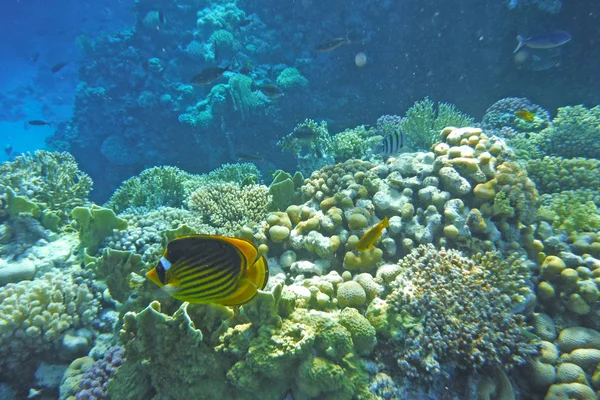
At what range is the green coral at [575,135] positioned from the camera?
264 inches

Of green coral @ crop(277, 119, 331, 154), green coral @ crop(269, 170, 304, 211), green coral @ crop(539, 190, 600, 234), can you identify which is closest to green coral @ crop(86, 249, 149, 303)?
green coral @ crop(269, 170, 304, 211)

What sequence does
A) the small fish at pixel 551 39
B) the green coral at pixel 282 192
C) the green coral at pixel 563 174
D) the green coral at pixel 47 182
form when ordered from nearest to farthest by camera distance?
the green coral at pixel 282 192, the green coral at pixel 47 182, the green coral at pixel 563 174, the small fish at pixel 551 39

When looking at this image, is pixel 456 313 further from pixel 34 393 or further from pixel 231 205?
pixel 34 393

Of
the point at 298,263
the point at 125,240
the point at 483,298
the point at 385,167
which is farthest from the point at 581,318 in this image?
the point at 125,240

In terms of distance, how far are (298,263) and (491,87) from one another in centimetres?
1181

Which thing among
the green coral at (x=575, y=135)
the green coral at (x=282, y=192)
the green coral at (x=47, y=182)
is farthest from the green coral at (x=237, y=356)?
the green coral at (x=575, y=135)

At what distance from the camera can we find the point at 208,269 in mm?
1467

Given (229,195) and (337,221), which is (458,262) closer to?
(337,221)

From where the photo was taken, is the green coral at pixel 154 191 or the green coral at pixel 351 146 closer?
the green coral at pixel 154 191

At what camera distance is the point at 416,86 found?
12211 mm

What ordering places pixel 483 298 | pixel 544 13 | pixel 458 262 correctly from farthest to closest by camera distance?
pixel 544 13
pixel 458 262
pixel 483 298

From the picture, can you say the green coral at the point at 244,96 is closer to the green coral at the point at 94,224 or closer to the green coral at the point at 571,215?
the green coral at the point at 94,224

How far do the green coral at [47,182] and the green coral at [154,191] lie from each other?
2.21ft

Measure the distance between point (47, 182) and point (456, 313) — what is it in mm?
6707
